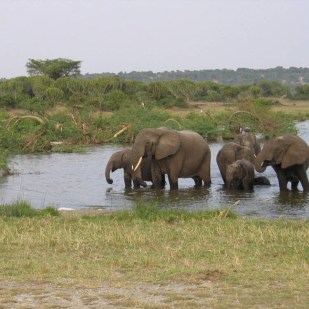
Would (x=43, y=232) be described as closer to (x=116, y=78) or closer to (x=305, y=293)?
(x=305, y=293)

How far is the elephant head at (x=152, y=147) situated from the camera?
61.1 feet

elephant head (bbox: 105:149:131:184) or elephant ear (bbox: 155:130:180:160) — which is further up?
elephant ear (bbox: 155:130:180:160)

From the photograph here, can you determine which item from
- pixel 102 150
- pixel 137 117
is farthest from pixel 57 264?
pixel 137 117

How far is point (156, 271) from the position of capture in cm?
839

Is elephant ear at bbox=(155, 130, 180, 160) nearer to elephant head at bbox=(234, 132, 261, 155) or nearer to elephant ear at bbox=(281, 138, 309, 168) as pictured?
elephant ear at bbox=(281, 138, 309, 168)

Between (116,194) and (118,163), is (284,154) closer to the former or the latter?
(116,194)

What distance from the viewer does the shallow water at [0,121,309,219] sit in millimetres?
16391

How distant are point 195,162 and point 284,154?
2.50 meters

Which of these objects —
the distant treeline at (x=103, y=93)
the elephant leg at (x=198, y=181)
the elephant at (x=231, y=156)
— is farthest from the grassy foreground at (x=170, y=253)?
the distant treeline at (x=103, y=93)

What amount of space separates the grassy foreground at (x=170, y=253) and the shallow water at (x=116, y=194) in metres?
2.94

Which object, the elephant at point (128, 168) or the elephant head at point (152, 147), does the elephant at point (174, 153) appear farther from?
the elephant at point (128, 168)

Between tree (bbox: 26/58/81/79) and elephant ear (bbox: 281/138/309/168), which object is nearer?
elephant ear (bbox: 281/138/309/168)

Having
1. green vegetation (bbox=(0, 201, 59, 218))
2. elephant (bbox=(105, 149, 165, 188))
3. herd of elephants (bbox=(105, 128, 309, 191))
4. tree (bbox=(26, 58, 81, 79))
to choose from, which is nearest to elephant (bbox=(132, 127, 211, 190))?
herd of elephants (bbox=(105, 128, 309, 191))

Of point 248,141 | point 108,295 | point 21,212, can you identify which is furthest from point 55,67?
point 108,295
